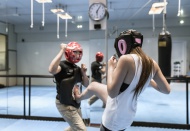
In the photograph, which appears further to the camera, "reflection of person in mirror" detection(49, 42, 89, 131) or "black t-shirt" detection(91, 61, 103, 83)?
"black t-shirt" detection(91, 61, 103, 83)

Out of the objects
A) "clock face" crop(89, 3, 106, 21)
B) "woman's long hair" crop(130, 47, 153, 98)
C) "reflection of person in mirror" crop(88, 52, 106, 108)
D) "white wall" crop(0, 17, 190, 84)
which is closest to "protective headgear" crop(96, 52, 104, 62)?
"reflection of person in mirror" crop(88, 52, 106, 108)

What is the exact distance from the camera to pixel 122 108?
4.25 ft

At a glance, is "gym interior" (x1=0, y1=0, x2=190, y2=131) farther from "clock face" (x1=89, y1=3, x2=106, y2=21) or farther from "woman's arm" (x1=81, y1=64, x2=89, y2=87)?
"woman's arm" (x1=81, y1=64, x2=89, y2=87)

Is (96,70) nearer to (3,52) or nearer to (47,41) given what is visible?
(47,41)

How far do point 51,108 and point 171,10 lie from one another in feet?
20.2

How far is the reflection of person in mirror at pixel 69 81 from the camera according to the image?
2123 millimetres

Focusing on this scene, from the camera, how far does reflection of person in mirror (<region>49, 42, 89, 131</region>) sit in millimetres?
2123

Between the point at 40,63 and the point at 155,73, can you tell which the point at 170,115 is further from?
the point at 40,63

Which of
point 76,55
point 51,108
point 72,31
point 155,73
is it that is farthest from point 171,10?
point 155,73

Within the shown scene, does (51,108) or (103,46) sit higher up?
(103,46)

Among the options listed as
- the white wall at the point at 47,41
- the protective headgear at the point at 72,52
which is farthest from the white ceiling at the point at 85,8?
the protective headgear at the point at 72,52

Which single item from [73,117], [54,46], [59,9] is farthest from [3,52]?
[73,117]

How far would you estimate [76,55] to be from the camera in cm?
224

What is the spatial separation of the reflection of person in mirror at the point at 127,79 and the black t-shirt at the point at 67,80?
80 centimetres
